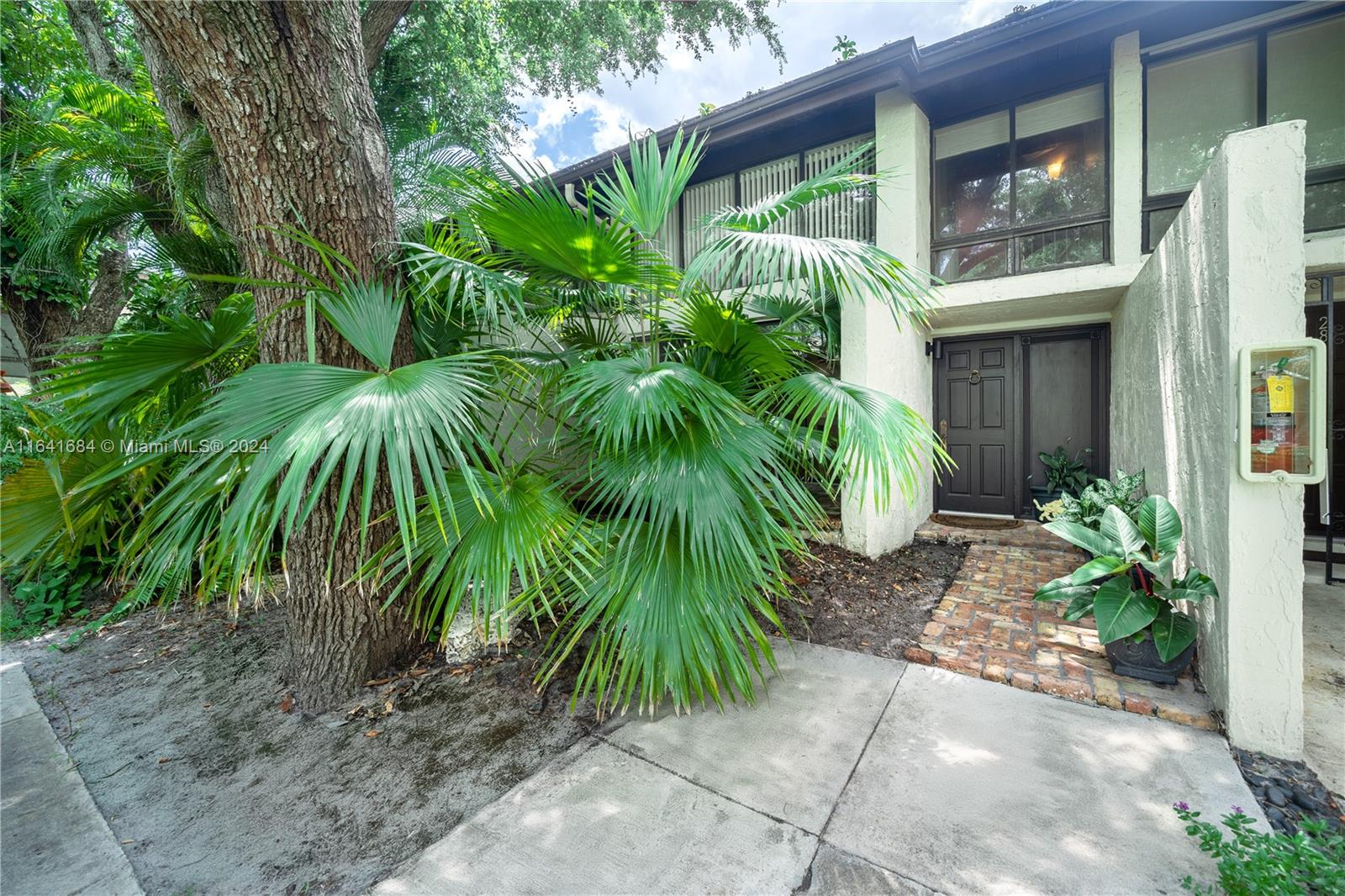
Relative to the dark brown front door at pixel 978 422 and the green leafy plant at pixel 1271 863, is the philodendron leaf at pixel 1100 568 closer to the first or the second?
the green leafy plant at pixel 1271 863

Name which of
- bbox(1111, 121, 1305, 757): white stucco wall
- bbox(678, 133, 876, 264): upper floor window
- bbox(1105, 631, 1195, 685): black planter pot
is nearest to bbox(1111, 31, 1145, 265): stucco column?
bbox(678, 133, 876, 264): upper floor window

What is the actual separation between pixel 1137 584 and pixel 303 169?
4.39m

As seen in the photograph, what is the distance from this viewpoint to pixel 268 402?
178cm

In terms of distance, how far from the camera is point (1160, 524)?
2609 mm

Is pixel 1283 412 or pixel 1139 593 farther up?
pixel 1283 412

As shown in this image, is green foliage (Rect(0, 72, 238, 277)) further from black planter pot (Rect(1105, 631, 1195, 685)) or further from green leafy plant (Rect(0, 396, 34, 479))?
black planter pot (Rect(1105, 631, 1195, 685))

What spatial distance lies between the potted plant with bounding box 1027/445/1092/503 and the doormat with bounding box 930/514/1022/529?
0.38 m

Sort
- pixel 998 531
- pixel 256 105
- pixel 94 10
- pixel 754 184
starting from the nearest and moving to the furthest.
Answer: pixel 256 105 → pixel 94 10 → pixel 998 531 → pixel 754 184

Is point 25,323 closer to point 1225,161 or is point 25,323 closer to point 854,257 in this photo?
point 854,257

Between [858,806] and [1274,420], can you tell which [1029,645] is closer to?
[1274,420]

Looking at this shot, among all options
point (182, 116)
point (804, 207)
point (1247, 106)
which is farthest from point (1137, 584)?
point (182, 116)

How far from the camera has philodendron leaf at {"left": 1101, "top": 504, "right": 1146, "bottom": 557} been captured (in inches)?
102

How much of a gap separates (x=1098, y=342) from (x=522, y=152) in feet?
19.5

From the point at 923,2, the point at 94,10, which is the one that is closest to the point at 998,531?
the point at 923,2
